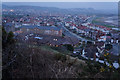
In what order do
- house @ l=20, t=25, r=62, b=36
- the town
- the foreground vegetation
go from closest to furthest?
1. the foreground vegetation
2. the town
3. house @ l=20, t=25, r=62, b=36

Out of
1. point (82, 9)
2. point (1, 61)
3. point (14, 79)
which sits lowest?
point (14, 79)

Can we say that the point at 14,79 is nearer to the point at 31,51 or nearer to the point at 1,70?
the point at 1,70

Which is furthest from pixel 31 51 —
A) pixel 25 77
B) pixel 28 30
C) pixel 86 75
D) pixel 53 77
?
pixel 28 30

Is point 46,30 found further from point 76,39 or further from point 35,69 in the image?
point 35,69

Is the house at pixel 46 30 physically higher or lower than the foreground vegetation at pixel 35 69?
higher

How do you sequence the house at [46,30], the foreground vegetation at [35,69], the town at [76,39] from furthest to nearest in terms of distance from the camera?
the house at [46,30]
the town at [76,39]
the foreground vegetation at [35,69]

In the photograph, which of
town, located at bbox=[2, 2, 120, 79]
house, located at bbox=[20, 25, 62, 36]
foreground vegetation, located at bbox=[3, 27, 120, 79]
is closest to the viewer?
foreground vegetation, located at bbox=[3, 27, 120, 79]

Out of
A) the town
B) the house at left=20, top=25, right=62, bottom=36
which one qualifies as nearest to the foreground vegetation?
the town

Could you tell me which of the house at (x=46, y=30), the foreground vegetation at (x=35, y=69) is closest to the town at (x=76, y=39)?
the house at (x=46, y=30)

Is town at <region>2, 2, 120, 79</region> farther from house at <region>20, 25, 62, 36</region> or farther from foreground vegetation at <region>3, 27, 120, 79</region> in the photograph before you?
foreground vegetation at <region>3, 27, 120, 79</region>

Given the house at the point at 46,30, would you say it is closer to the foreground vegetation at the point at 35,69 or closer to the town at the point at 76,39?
the town at the point at 76,39

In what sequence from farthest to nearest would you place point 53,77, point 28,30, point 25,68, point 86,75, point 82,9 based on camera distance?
1. point 82,9
2. point 28,30
3. point 25,68
4. point 86,75
5. point 53,77
